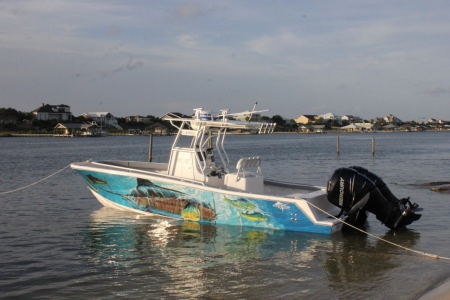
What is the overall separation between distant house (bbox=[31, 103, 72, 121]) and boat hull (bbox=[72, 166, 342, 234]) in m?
111

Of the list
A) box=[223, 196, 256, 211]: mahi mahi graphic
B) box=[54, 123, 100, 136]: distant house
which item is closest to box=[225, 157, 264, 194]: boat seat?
box=[223, 196, 256, 211]: mahi mahi graphic

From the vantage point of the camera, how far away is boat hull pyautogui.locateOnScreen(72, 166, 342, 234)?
1221 cm

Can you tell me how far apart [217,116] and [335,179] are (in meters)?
4.04

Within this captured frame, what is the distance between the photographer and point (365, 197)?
1188 cm

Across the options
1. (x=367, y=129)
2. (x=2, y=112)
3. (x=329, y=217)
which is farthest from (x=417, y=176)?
(x=367, y=129)

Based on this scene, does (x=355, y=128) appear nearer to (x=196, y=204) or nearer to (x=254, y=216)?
(x=196, y=204)

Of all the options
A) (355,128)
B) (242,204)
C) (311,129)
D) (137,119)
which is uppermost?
(137,119)

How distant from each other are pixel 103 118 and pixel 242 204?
12216 cm

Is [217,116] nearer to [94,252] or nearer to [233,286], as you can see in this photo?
[94,252]

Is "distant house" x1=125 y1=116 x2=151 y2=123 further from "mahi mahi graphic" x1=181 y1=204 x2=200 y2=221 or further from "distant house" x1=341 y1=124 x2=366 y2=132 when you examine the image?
"mahi mahi graphic" x1=181 y1=204 x2=200 y2=221

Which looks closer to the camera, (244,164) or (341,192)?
(341,192)

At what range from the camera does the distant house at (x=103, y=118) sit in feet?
425

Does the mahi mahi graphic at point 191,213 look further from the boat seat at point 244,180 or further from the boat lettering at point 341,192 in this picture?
the boat lettering at point 341,192

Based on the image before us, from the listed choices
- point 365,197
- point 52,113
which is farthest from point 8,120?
point 365,197
